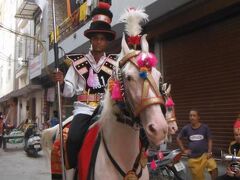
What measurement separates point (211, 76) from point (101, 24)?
6119 millimetres

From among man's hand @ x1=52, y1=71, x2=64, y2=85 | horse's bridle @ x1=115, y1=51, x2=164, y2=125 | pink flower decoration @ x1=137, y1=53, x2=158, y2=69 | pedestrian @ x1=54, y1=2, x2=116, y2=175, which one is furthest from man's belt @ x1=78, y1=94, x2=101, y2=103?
pink flower decoration @ x1=137, y1=53, x2=158, y2=69

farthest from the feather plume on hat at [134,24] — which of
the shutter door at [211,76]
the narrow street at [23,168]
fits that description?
the narrow street at [23,168]

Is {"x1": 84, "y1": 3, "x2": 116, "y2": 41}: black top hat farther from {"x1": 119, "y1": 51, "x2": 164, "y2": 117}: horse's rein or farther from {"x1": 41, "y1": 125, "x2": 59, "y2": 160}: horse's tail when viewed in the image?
{"x1": 41, "y1": 125, "x2": 59, "y2": 160}: horse's tail

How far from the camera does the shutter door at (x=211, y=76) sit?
944 centimetres

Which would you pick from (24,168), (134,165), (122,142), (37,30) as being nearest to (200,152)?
(134,165)

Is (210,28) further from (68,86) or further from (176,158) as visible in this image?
(68,86)

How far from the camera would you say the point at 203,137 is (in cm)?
814

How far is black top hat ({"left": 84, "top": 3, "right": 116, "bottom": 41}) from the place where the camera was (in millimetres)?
4539

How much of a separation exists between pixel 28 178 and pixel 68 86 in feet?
24.8

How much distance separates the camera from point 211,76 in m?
10.2

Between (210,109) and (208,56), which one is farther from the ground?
(208,56)

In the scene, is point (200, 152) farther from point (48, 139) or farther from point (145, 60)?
point (145, 60)

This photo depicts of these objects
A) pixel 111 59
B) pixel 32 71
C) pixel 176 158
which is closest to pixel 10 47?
pixel 32 71

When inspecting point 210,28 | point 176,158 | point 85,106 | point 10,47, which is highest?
point 10,47
